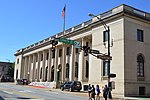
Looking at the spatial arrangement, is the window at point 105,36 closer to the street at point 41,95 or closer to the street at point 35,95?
the street at point 41,95

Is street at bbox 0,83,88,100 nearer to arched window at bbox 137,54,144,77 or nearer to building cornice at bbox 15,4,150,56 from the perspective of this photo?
arched window at bbox 137,54,144,77

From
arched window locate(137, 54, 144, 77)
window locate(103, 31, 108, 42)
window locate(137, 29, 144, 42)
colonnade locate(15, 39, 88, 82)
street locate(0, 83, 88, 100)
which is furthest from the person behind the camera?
colonnade locate(15, 39, 88, 82)

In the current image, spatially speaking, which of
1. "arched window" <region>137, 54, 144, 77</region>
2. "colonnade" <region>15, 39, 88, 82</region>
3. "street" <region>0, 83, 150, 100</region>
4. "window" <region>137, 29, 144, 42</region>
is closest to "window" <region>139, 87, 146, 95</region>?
"arched window" <region>137, 54, 144, 77</region>

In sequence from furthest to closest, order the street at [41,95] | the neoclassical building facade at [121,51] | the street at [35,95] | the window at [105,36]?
the window at [105,36], the neoclassical building facade at [121,51], the street at [41,95], the street at [35,95]

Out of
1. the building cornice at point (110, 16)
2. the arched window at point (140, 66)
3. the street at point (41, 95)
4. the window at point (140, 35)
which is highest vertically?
the building cornice at point (110, 16)

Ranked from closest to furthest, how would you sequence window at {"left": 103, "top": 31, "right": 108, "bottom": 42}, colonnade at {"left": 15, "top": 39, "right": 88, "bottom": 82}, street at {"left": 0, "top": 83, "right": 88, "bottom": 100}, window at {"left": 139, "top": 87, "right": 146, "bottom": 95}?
street at {"left": 0, "top": 83, "right": 88, "bottom": 100}, window at {"left": 139, "top": 87, "right": 146, "bottom": 95}, window at {"left": 103, "top": 31, "right": 108, "bottom": 42}, colonnade at {"left": 15, "top": 39, "right": 88, "bottom": 82}

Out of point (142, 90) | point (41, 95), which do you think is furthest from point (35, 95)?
point (142, 90)

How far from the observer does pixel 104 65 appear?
3772 centimetres

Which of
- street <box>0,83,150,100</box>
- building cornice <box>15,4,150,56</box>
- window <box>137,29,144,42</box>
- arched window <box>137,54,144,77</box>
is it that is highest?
building cornice <box>15,4,150,56</box>

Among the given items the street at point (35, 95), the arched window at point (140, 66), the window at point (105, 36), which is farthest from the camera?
the window at point (105, 36)

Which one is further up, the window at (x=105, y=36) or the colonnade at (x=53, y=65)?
the window at (x=105, y=36)

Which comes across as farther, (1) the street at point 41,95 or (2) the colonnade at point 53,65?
(2) the colonnade at point 53,65

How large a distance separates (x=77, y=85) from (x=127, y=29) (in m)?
12.3

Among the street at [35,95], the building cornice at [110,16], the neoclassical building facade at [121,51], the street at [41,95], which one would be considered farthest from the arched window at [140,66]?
the street at [35,95]
